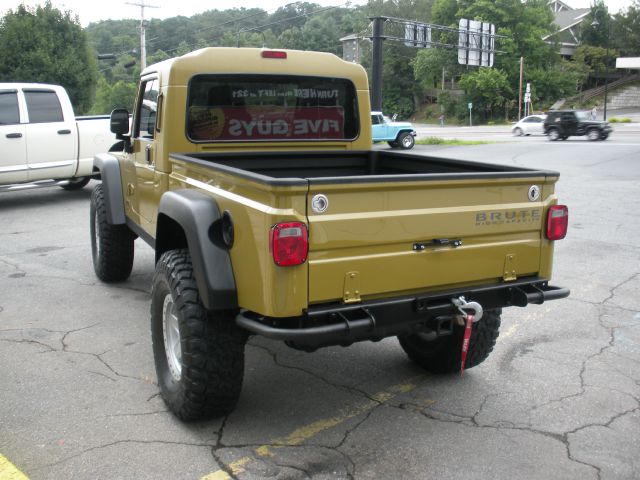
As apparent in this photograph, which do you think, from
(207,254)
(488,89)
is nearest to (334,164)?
(207,254)

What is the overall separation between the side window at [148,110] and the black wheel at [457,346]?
2574 millimetres

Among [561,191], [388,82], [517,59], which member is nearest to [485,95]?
[517,59]

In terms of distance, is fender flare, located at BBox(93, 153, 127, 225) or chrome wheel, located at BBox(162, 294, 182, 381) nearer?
chrome wheel, located at BBox(162, 294, 182, 381)

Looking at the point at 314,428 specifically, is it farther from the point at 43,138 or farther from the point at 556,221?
the point at 43,138

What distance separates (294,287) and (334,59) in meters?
2.77

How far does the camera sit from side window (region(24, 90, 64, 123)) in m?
11.6

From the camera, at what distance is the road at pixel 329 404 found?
3.37 m

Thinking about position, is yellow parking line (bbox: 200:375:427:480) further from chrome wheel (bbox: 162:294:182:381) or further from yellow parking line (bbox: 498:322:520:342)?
yellow parking line (bbox: 498:322:520:342)

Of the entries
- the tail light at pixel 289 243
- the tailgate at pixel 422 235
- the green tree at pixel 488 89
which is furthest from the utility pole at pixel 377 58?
the green tree at pixel 488 89

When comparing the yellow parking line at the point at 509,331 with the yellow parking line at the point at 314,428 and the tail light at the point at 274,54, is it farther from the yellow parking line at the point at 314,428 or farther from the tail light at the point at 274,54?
the tail light at the point at 274,54

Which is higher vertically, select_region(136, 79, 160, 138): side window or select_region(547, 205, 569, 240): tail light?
select_region(136, 79, 160, 138): side window

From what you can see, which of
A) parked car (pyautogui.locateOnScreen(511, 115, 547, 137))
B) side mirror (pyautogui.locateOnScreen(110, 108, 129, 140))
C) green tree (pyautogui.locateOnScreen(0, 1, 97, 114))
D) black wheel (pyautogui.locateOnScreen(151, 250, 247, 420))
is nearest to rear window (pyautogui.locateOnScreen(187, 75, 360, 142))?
side mirror (pyautogui.locateOnScreen(110, 108, 129, 140))

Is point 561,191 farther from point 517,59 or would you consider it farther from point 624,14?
point 624,14

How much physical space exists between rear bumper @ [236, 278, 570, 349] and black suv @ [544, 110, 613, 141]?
30.1 metres
